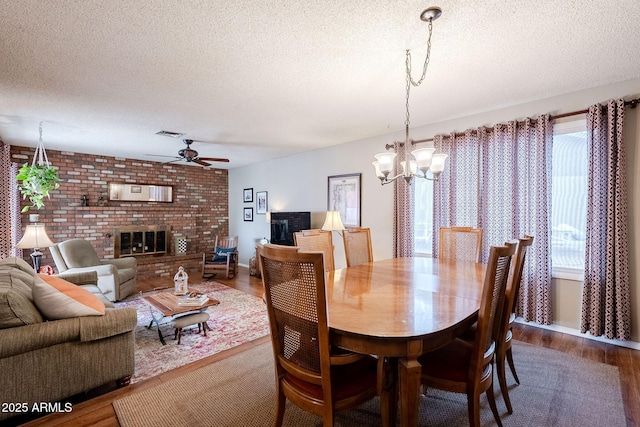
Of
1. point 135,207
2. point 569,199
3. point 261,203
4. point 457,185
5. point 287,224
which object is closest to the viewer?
point 569,199

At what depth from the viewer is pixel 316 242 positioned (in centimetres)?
259

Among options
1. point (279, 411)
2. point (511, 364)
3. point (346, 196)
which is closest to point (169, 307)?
point (279, 411)

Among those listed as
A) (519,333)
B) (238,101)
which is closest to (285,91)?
(238,101)

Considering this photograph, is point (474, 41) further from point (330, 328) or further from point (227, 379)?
Answer: point (227, 379)

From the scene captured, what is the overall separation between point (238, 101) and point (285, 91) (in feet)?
1.92

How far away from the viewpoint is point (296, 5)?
1646 mm

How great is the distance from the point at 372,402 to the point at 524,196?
2.64 metres

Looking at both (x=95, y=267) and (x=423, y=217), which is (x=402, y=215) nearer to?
(x=423, y=217)

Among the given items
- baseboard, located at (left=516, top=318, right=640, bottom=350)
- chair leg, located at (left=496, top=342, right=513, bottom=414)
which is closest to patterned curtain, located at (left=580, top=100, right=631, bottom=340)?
baseboard, located at (left=516, top=318, right=640, bottom=350)

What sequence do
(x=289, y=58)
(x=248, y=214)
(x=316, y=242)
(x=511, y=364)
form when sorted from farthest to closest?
(x=248, y=214)
(x=316, y=242)
(x=289, y=58)
(x=511, y=364)

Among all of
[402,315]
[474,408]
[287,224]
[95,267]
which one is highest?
[287,224]

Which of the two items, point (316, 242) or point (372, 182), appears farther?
point (372, 182)

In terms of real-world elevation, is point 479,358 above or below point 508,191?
below

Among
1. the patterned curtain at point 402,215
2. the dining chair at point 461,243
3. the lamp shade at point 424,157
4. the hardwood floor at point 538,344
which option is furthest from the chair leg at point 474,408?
the patterned curtain at point 402,215
